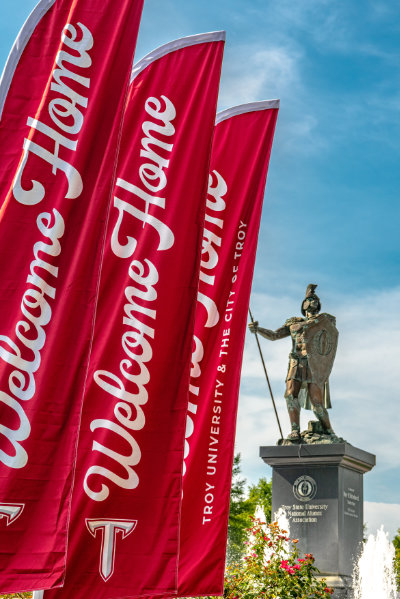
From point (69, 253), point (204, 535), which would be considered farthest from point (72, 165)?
point (204, 535)

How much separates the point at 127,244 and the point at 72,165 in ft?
Answer: 3.67

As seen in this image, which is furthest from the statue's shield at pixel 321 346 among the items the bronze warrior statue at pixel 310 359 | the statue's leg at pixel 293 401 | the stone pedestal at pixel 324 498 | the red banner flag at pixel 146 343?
the red banner flag at pixel 146 343

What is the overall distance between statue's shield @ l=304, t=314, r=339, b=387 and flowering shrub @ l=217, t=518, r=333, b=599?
509 cm

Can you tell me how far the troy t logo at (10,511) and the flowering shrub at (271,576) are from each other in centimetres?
745

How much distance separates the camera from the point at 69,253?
696cm

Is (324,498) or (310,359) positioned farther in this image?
(310,359)

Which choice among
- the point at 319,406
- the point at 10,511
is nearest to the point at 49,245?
the point at 10,511

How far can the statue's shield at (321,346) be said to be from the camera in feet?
60.9

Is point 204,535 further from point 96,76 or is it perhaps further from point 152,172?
point 96,76

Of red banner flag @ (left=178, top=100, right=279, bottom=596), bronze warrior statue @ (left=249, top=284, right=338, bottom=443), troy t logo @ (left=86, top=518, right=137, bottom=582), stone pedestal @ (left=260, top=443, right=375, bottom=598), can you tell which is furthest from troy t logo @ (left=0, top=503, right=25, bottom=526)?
bronze warrior statue @ (left=249, top=284, right=338, bottom=443)

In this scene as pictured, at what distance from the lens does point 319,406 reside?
60.1ft

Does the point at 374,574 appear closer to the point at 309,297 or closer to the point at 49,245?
the point at 309,297

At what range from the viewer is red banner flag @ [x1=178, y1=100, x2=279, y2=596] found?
354 inches

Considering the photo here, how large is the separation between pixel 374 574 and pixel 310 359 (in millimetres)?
4238
